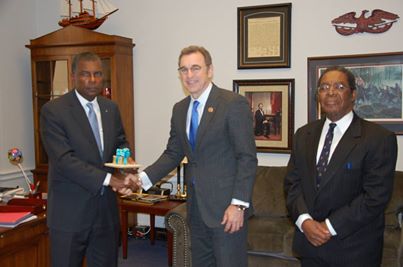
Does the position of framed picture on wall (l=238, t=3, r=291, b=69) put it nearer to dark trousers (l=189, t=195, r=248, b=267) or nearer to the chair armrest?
the chair armrest

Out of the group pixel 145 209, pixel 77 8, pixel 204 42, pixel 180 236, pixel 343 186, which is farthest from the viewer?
pixel 77 8

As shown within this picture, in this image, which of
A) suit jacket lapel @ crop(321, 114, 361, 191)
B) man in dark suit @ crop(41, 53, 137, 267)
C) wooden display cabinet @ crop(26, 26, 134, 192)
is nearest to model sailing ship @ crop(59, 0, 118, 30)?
wooden display cabinet @ crop(26, 26, 134, 192)

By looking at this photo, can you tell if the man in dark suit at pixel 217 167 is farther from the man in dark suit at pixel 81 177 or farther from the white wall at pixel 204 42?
the white wall at pixel 204 42

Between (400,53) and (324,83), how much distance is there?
75.2 inches

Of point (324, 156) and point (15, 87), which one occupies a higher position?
point (15, 87)

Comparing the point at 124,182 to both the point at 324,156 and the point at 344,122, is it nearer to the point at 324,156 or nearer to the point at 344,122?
the point at 324,156

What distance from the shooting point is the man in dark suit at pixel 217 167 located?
197 cm

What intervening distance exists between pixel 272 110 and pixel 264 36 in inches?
26.7

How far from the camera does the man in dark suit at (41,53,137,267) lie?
2.21m

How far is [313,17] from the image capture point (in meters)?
3.82

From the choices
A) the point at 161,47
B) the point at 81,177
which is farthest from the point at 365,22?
the point at 81,177

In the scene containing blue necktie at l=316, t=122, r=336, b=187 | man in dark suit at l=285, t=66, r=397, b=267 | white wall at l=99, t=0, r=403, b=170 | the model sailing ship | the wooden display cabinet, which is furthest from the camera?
the model sailing ship

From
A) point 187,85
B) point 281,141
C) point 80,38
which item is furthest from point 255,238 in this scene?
point 80,38

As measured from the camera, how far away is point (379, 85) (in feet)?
Result: 11.9
